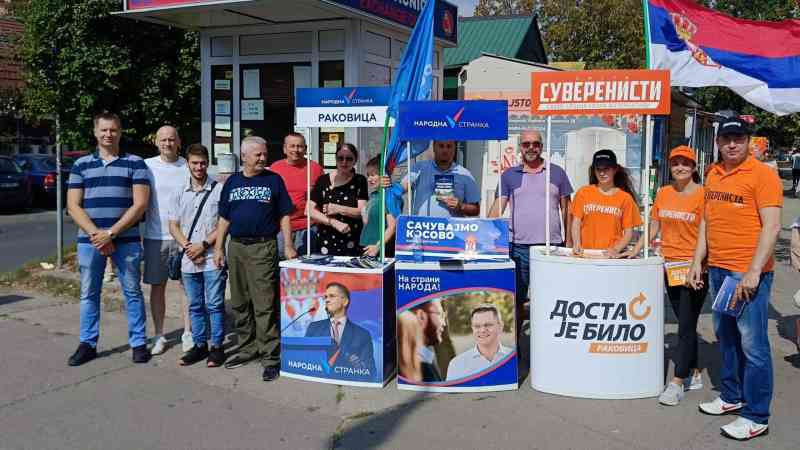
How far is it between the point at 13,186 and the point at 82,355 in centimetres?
1489

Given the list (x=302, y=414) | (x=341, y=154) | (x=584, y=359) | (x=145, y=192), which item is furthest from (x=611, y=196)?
(x=145, y=192)

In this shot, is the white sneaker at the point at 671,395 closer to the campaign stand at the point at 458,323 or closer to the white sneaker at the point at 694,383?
the white sneaker at the point at 694,383

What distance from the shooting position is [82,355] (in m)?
5.95

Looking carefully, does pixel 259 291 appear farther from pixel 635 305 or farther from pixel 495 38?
pixel 495 38

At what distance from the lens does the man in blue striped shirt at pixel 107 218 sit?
5.79m

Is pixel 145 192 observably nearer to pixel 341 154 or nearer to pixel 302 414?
pixel 341 154

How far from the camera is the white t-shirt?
6.07m

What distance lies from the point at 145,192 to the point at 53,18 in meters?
9.39

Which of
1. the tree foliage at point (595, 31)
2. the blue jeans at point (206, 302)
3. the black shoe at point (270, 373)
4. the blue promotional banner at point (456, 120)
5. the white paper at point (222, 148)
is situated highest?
the tree foliage at point (595, 31)

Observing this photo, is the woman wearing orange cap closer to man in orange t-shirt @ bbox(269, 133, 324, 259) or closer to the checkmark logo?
the checkmark logo

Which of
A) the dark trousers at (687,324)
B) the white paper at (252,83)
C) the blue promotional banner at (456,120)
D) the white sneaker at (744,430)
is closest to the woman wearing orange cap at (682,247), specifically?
the dark trousers at (687,324)

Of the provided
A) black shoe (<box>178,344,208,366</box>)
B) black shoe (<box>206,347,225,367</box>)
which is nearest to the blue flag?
black shoe (<box>206,347,225,367</box>)

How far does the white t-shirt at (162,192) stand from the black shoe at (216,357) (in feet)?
3.40

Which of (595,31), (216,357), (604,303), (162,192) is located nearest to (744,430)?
(604,303)
